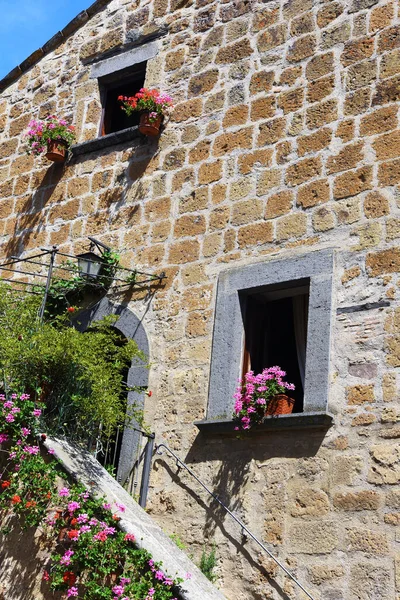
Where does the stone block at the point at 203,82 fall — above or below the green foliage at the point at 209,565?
above

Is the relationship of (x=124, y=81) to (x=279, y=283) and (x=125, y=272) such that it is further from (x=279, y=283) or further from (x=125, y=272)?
(x=279, y=283)

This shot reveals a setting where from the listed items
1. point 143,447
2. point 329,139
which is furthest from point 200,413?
point 329,139

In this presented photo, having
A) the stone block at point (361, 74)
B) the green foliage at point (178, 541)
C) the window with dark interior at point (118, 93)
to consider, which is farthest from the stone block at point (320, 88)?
the green foliage at point (178, 541)

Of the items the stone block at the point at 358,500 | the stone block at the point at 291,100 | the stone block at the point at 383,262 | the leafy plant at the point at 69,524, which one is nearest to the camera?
the leafy plant at the point at 69,524

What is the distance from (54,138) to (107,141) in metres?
0.63

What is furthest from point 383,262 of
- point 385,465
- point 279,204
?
point 385,465

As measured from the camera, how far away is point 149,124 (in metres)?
8.83

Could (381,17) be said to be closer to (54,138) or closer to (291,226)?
(291,226)

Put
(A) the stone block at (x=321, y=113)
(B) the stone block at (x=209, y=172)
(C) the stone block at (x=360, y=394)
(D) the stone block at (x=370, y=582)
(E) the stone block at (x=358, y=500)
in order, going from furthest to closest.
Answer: (B) the stone block at (x=209, y=172)
(A) the stone block at (x=321, y=113)
(C) the stone block at (x=360, y=394)
(E) the stone block at (x=358, y=500)
(D) the stone block at (x=370, y=582)

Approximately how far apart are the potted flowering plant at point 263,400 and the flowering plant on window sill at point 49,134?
3.78 metres

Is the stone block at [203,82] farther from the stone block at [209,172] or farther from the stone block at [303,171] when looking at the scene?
the stone block at [303,171]

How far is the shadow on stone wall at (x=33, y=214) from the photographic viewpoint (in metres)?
9.64

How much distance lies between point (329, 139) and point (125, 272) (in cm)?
225

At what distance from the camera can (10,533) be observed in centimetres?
630
